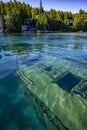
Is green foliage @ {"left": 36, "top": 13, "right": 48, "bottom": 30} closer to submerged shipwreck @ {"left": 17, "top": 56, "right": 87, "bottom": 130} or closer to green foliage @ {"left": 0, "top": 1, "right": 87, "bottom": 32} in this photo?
green foliage @ {"left": 0, "top": 1, "right": 87, "bottom": 32}

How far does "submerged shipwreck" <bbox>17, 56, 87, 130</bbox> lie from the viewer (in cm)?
566

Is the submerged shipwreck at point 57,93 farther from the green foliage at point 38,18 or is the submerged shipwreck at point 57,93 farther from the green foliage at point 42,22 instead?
the green foliage at point 42,22

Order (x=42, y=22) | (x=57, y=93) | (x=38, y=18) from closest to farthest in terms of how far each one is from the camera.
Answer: (x=57, y=93), (x=42, y=22), (x=38, y=18)

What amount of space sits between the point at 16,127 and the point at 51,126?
2.84 ft

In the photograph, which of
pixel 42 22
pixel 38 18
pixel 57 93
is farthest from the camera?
pixel 38 18

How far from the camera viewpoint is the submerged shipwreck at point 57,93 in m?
5.66

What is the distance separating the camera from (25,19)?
295 ft

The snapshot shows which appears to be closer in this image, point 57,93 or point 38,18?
point 57,93

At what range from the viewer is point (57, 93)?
290 inches

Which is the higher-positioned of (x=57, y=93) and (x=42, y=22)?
(x=57, y=93)

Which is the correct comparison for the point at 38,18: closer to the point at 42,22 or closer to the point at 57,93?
the point at 42,22

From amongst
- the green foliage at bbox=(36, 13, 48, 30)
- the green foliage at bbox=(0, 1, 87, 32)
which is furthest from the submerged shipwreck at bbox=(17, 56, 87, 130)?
the green foliage at bbox=(36, 13, 48, 30)

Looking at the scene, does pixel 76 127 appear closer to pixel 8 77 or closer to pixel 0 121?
pixel 0 121

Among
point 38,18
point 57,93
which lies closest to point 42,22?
point 38,18
